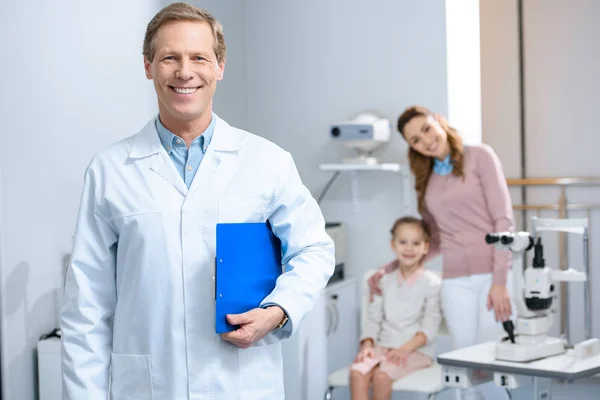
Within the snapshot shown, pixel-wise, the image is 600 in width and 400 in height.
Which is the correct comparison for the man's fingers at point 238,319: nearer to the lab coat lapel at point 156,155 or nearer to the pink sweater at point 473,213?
the lab coat lapel at point 156,155

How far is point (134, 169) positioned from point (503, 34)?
357 cm

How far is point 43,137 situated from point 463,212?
157 cm

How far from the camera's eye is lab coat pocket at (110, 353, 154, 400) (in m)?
1.36

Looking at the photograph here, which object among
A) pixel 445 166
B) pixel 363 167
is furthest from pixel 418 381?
pixel 363 167

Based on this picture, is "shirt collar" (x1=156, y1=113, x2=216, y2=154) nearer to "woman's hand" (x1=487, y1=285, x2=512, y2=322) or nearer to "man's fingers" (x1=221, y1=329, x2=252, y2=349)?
"man's fingers" (x1=221, y1=329, x2=252, y2=349)

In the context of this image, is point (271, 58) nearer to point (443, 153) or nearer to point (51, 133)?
point (443, 153)

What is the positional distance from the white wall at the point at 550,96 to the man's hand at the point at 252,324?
336 centimetres

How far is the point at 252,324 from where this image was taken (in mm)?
1295

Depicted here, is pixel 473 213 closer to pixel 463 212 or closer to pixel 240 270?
pixel 463 212

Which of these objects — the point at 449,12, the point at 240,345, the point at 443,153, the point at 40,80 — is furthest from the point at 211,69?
the point at 449,12

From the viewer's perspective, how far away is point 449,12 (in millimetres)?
3645

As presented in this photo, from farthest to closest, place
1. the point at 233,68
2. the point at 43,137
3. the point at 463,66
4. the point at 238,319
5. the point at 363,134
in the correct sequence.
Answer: the point at 233,68 → the point at 463,66 → the point at 363,134 → the point at 43,137 → the point at 238,319

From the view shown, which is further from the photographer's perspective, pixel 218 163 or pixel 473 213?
pixel 473 213

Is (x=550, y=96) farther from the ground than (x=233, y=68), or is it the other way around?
(x=233, y=68)
